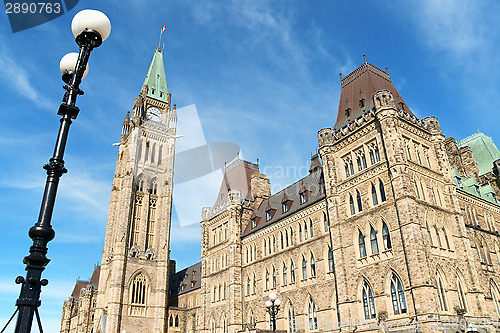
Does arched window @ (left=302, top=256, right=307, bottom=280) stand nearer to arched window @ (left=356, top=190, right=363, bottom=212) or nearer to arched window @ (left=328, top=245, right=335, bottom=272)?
arched window @ (left=328, top=245, right=335, bottom=272)

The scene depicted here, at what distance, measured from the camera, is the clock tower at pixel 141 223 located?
187 ft

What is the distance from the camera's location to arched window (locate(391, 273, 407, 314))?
2506cm

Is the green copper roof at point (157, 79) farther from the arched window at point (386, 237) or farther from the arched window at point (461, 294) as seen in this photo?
the arched window at point (461, 294)

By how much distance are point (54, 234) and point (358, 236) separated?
83.7 feet

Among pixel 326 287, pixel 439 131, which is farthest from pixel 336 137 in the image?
pixel 326 287

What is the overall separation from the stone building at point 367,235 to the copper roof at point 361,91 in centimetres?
14

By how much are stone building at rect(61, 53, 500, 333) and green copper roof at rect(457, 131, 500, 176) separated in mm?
159

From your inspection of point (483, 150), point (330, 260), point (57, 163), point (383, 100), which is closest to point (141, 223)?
point (330, 260)

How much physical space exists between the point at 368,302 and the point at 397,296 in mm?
2570

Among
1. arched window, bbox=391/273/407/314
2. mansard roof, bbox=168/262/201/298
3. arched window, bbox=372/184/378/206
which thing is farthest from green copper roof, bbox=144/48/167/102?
arched window, bbox=391/273/407/314

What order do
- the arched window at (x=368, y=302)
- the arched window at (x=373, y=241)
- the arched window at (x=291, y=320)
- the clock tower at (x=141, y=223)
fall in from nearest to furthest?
the arched window at (x=368, y=302) → the arched window at (x=373, y=241) → the arched window at (x=291, y=320) → the clock tower at (x=141, y=223)

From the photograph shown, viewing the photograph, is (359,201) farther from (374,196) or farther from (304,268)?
(304,268)

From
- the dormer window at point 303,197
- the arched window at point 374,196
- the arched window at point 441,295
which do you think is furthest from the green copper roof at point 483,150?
the arched window at point 441,295

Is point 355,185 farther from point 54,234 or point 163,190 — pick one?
point 163,190
